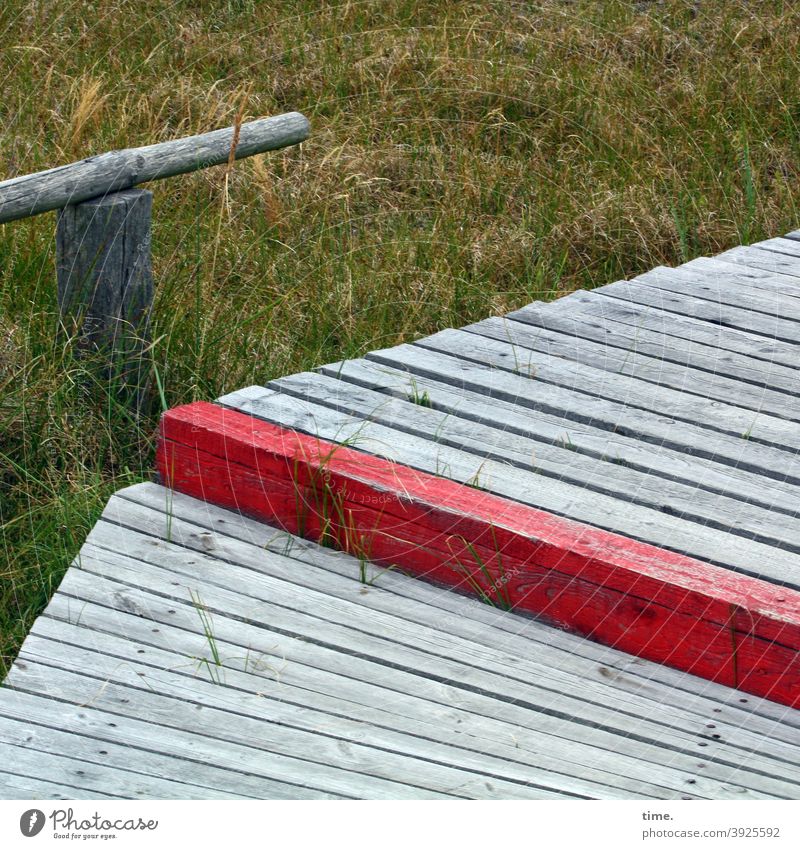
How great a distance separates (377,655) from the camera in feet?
7.50

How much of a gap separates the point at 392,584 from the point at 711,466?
0.84 m

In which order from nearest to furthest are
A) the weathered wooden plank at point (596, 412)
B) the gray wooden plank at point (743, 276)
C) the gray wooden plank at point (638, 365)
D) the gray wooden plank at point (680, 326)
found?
the weathered wooden plank at point (596, 412), the gray wooden plank at point (638, 365), the gray wooden plank at point (680, 326), the gray wooden plank at point (743, 276)

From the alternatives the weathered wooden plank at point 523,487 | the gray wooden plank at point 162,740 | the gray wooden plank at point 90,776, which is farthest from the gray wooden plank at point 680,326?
the gray wooden plank at point 90,776

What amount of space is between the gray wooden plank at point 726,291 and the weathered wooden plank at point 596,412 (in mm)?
872

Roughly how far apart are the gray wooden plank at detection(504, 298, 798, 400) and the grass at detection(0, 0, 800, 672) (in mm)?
713

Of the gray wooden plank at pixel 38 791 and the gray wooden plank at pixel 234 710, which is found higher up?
the gray wooden plank at pixel 38 791

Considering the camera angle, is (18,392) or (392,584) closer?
(392,584)

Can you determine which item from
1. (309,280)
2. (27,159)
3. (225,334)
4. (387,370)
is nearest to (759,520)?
(387,370)

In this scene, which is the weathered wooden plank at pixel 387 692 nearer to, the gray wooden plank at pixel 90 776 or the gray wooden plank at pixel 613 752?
the gray wooden plank at pixel 613 752

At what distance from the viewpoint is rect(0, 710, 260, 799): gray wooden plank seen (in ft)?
6.28

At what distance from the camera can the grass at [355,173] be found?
3686 millimetres

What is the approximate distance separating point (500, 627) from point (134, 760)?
0.76 m

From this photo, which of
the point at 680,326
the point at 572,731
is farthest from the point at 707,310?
the point at 572,731
